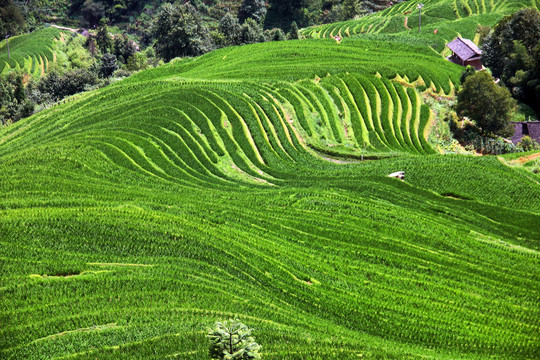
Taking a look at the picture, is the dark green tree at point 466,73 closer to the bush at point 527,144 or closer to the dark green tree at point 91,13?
the bush at point 527,144

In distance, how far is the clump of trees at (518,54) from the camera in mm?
74188

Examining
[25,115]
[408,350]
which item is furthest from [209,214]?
[25,115]

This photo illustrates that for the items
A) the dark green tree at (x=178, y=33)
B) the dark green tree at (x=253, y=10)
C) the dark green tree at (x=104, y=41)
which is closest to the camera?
the dark green tree at (x=178, y=33)

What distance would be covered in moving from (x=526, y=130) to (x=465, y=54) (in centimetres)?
2306

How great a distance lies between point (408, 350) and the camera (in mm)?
21203

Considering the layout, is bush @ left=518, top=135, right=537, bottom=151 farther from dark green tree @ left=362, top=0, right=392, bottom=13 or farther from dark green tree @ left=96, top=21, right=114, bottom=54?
dark green tree @ left=362, top=0, right=392, bottom=13

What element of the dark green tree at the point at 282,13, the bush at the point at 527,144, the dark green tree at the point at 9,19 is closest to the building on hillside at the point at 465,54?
the bush at the point at 527,144

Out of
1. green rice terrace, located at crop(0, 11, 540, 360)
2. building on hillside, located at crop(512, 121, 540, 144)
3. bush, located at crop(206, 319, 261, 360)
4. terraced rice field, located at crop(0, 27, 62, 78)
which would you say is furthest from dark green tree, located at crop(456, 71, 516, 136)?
terraced rice field, located at crop(0, 27, 62, 78)

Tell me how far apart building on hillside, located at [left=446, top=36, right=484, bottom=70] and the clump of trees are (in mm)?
2316

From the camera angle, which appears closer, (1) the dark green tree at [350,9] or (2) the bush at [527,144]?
(2) the bush at [527,144]

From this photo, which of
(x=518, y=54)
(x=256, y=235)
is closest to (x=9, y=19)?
(x=518, y=54)

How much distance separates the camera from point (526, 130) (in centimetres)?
6688

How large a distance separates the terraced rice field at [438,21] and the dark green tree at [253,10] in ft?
63.9

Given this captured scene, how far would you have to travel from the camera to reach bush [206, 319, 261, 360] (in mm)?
15062
